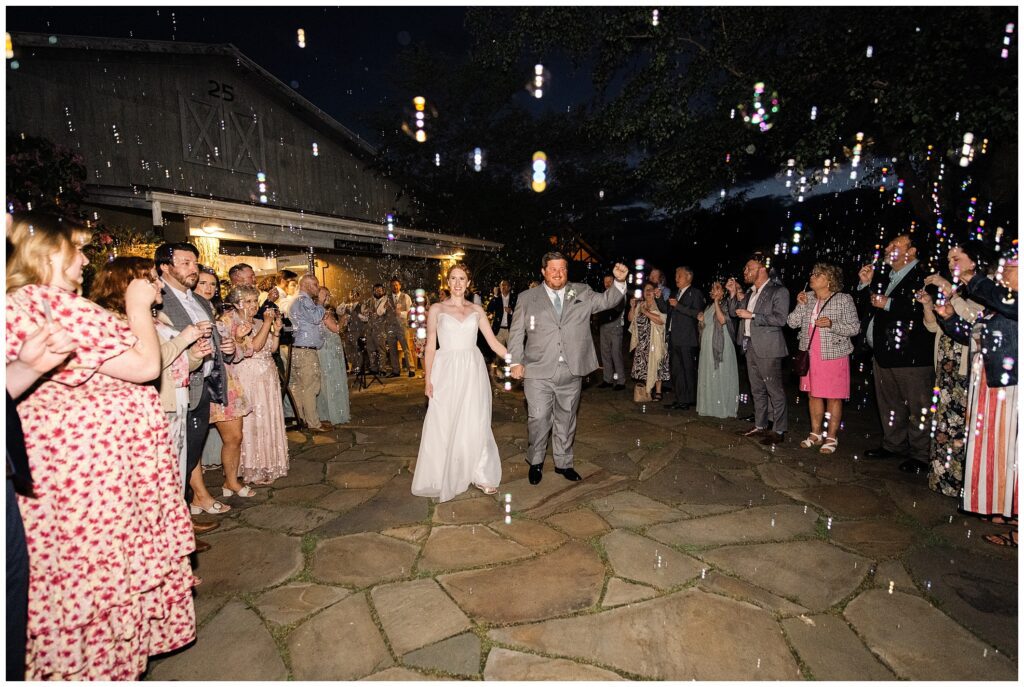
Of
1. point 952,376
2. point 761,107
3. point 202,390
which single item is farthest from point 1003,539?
point 761,107

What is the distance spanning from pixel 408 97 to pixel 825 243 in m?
21.3

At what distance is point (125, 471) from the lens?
7.20ft

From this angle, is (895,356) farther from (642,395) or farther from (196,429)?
(196,429)

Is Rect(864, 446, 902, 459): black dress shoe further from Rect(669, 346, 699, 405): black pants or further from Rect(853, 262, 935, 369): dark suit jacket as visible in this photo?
Rect(669, 346, 699, 405): black pants

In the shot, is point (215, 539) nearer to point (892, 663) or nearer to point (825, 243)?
point (892, 663)

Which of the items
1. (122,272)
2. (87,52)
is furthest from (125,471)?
(87,52)

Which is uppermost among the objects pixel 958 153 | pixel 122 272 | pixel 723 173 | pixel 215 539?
pixel 723 173

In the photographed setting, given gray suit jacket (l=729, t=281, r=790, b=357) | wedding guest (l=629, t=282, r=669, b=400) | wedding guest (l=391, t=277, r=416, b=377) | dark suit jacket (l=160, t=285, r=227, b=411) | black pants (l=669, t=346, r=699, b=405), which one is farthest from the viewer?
wedding guest (l=391, t=277, r=416, b=377)

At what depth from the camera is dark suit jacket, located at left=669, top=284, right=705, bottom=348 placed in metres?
7.56

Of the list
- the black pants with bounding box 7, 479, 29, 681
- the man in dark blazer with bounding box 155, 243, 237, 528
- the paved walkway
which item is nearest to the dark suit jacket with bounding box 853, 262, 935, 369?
the paved walkway

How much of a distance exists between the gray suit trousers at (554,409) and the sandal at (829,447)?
9.63 feet

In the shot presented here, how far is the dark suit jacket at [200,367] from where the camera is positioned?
3559 mm

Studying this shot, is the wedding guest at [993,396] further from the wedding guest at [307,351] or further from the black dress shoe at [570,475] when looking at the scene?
the wedding guest at [307,351]

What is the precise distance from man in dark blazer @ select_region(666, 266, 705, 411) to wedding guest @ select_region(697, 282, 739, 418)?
41 centimetres
